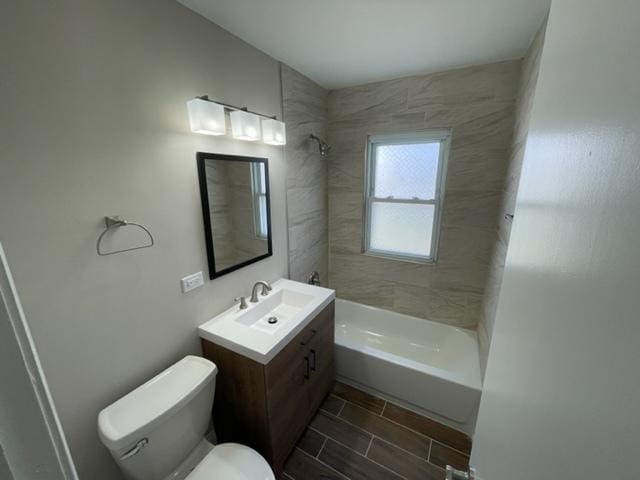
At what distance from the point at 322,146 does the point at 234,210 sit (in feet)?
3.83

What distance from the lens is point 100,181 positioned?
3.14 feet

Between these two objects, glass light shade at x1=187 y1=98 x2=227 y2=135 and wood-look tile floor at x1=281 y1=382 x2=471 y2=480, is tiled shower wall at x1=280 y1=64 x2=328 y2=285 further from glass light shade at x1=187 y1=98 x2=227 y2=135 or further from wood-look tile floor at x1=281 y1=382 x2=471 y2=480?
wood-look tile floor at x1=281 y1=382 x2=471 y2=480

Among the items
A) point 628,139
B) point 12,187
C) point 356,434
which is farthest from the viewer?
point 356,434

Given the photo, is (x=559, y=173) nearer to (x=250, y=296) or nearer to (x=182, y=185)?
(x=182, y=185)

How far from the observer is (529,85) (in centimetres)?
145

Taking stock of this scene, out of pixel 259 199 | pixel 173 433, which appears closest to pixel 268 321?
pixel 173 433

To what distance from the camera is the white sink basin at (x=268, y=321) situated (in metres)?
1.25

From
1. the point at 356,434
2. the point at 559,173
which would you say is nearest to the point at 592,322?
the point at 559,173

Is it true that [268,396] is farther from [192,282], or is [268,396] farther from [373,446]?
[373,446]

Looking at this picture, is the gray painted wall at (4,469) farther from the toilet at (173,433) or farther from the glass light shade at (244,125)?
the glass light shade at (244,125)

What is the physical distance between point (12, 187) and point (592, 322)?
1.42 m

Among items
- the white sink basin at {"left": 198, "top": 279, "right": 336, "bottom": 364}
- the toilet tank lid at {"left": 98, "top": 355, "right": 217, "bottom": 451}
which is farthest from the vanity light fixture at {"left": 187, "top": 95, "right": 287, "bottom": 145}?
the toilet tank lid at {"left": 98, "top": 355, "right": 217, "bottom": 451}

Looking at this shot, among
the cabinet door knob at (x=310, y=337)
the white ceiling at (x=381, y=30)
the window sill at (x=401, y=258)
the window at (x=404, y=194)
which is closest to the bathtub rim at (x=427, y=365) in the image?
the cabinet door knob at (x=310, y=337)

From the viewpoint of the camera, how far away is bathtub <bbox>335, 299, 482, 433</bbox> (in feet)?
5.46
